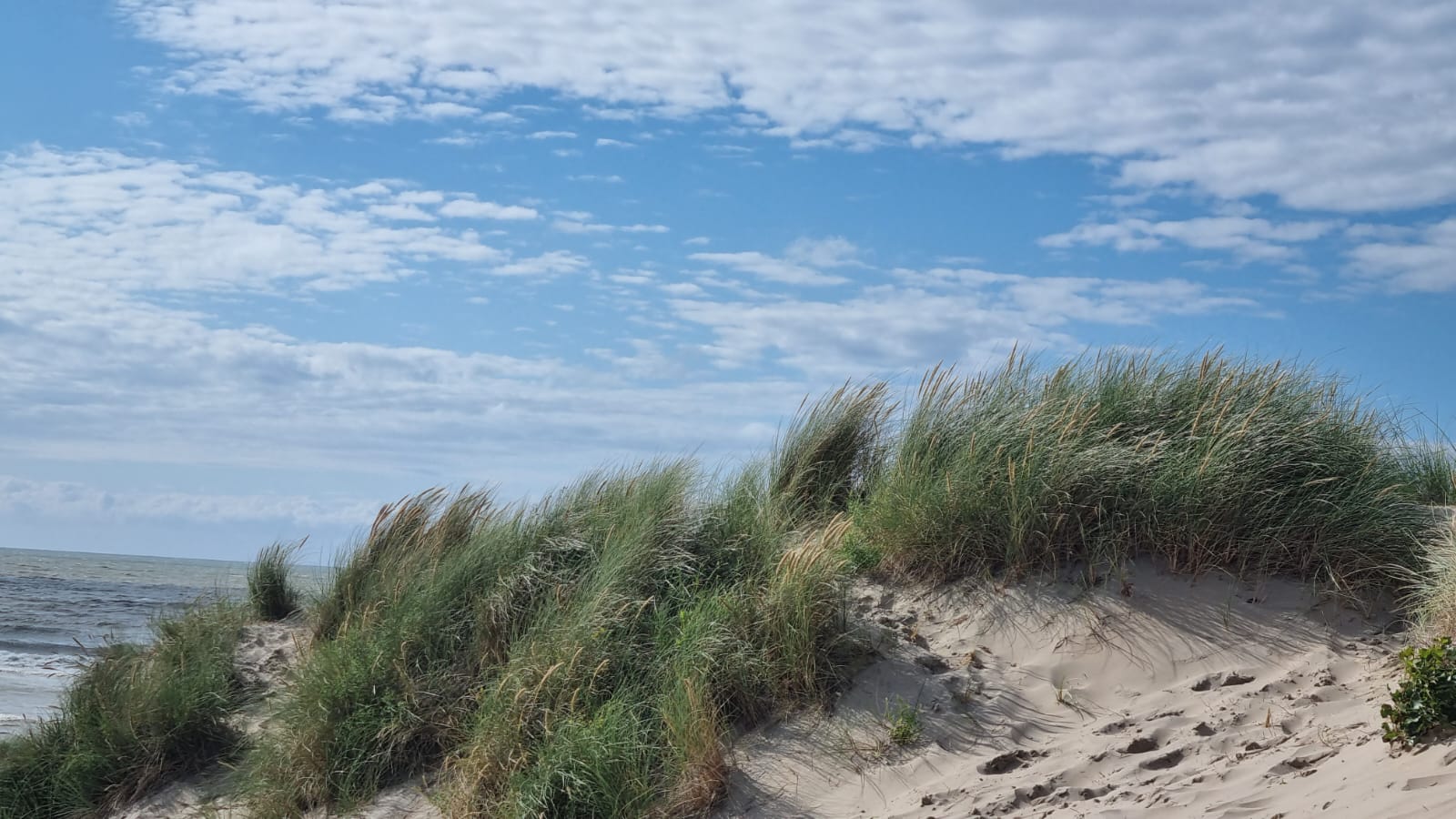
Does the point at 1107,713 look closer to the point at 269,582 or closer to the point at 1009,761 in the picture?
the point at 1009,761

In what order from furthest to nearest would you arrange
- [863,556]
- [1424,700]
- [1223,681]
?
[863,556], [1223,681], [1424,700]

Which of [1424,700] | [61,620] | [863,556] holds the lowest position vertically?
[61,620]

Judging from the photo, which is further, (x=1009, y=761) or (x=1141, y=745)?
(x=1009, y=761)

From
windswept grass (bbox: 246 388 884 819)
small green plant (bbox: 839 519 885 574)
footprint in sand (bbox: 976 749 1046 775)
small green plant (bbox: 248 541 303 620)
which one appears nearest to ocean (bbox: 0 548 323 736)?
small green plant (bbox: 248 541 303 620)

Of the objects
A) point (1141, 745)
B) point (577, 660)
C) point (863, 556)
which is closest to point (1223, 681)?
point (1141, 745)

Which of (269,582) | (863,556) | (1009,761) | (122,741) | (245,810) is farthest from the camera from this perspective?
(269,582)

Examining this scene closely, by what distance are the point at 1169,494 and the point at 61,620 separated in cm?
2407

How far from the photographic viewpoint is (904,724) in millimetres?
7277

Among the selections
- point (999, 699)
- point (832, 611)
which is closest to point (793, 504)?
point (832, 611)

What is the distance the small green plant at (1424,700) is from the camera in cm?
579

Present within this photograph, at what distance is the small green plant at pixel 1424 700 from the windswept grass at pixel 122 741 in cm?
848

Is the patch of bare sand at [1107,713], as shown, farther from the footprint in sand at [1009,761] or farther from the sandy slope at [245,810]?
the sandy slope at [245,810]

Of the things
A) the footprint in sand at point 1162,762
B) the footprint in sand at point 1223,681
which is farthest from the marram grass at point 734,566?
the footprint in sand at point 1162,762

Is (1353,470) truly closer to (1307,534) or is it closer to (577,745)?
(1307,534)
